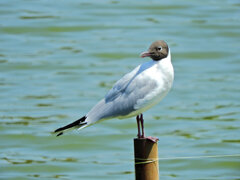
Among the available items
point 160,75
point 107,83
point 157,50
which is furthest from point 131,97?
point 107,83

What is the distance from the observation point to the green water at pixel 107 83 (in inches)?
356

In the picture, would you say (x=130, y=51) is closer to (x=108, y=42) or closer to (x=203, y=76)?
(x=108, y=42)

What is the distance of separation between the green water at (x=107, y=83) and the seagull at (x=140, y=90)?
3297mm

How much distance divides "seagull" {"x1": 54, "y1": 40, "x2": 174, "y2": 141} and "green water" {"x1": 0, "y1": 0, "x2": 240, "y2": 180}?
3297 millimetres

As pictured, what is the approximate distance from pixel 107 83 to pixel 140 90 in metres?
6.23

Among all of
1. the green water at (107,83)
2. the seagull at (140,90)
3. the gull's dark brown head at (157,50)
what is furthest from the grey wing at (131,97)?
the green water at (107,83)

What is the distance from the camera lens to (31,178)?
27.9ft

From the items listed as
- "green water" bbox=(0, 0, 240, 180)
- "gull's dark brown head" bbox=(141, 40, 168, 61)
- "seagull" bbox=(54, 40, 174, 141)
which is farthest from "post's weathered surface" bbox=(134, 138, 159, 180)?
"green water" bbox=(0, 0, 240, 180)

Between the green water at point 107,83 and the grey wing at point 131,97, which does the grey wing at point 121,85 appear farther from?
the green water at point 107,83

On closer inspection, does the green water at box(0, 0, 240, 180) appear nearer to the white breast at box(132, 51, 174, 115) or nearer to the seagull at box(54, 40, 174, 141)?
the seagull at box(54, 40, 174, 141)

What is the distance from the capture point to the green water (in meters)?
9.05

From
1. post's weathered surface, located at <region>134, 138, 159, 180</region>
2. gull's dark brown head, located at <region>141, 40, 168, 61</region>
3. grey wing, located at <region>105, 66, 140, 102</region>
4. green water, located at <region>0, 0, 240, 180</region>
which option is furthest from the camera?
green water, located at <region>0, 0, 240, 180</region>

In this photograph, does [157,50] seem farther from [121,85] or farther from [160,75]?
[121,85]

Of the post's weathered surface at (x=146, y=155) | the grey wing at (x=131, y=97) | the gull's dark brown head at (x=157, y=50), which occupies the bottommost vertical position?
the post's weathered surface at (x=146, y=155)
